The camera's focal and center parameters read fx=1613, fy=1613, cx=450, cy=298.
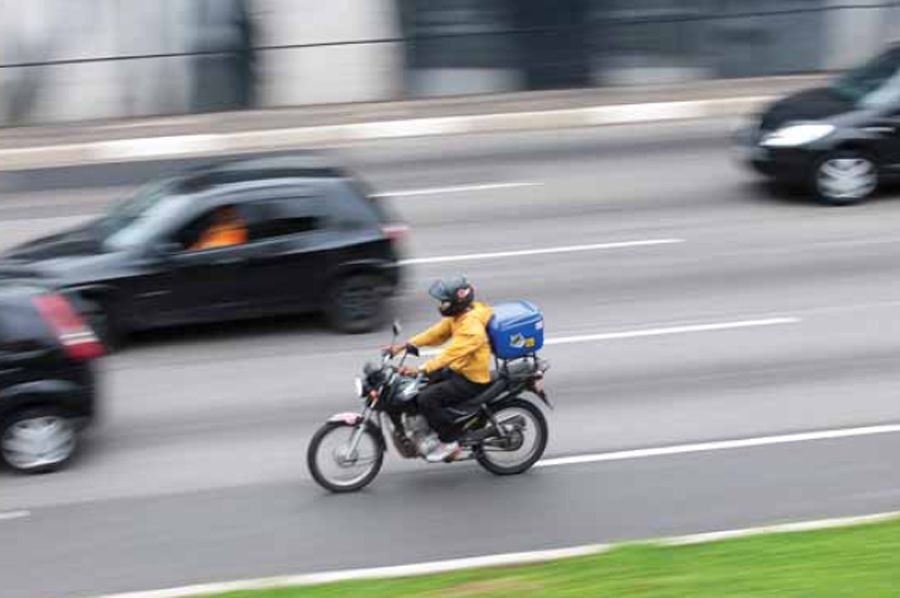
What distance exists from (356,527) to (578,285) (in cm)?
629

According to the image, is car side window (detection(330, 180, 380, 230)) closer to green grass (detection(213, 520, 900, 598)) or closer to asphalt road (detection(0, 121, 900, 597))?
asphalt road (detection(0, 121, 900, 597))

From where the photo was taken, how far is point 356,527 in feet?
34.1

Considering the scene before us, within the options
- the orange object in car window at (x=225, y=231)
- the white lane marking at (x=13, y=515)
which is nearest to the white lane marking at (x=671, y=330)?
the orange object in car window at (x=225, y=231)

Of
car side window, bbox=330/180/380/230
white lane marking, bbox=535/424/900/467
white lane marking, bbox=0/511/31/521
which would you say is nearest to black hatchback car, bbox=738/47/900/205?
car side window, bbox=330/180/380/230

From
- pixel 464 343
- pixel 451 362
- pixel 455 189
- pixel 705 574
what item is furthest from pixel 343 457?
pixel 455 189

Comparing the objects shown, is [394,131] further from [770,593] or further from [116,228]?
[770,593]

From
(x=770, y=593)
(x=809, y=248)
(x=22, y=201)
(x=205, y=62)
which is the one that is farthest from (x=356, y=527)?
(x=205, y=62)

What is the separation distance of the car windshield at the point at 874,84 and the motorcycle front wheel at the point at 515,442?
9678mm

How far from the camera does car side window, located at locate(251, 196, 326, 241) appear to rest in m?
14.9

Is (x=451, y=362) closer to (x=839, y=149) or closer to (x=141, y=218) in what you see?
(x=141, y=218)

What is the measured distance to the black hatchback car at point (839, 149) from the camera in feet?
62.1

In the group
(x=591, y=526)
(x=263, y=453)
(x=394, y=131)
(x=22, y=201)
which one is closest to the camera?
(x=591, y=526)

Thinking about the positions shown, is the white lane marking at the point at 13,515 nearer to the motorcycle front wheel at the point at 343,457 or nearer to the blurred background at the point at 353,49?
the motorcycle front wheel at the point at 343,457

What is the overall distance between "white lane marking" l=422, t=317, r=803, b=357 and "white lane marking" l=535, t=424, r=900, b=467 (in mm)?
2783
